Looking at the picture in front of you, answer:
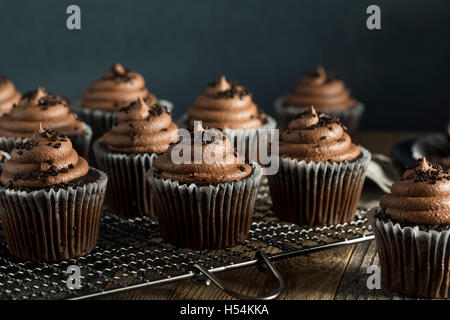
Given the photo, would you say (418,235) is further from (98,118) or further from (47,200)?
(98,118)

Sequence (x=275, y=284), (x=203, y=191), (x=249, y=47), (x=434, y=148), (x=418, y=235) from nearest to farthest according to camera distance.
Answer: (x=418, y=235) < (x=275, y=284) < (x=203, y=191) < (x=434, y=148) < (x=249, y=47)

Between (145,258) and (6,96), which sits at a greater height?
(6,96)

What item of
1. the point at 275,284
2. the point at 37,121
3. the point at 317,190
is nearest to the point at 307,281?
the point at 275,284

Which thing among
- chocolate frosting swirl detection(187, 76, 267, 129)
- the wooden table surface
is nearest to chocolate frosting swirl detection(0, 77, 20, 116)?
chocolate frosting swirl detection(187, 76, 267, 129)

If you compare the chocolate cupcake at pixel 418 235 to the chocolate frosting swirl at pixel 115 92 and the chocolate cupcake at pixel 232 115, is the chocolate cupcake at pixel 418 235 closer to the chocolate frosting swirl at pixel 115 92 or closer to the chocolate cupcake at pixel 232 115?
the chocolate cupcake at pixel 232 115

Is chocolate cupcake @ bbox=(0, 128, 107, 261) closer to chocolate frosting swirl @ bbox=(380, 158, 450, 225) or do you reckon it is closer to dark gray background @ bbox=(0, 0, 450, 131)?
chocolate frosting swirl @ bbox=(380, 158, 450, 225)

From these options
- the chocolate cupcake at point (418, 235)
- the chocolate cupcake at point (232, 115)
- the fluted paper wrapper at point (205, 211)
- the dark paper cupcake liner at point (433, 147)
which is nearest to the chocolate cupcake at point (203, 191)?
the fluted paper wrapper at point (205, 211)
